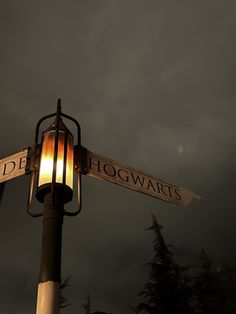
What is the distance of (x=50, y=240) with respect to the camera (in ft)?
10.0

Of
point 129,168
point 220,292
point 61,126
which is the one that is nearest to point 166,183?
point 129,168

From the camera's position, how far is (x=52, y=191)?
10.5ft

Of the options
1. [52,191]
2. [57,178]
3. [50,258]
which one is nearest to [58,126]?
[57,178]

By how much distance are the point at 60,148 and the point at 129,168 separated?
973mm

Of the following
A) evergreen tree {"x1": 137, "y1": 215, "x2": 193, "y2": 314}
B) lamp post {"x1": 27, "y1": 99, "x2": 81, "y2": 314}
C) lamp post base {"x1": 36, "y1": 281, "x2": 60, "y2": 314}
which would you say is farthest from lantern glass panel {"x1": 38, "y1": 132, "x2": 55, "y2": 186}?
evergreen tree {"x1": 137, "y1": 215, "x2": 193, "y2": 314}

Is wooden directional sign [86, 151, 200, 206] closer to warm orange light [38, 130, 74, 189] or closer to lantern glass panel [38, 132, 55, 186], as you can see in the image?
warm orange light [38, 130, 74, 189]

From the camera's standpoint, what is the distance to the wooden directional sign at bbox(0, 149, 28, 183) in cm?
377

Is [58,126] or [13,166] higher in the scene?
[58,126]

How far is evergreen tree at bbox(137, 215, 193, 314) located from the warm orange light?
24.3m

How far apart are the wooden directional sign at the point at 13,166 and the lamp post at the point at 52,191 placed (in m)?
0.17

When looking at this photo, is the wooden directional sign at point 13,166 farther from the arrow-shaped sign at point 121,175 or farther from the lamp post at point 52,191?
the lamp post at point 52,191

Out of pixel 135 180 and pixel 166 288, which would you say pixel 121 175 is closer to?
pixel 135 180

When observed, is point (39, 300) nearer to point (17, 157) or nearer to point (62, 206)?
point (62, 206)

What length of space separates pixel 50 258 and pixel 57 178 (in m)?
0.66
